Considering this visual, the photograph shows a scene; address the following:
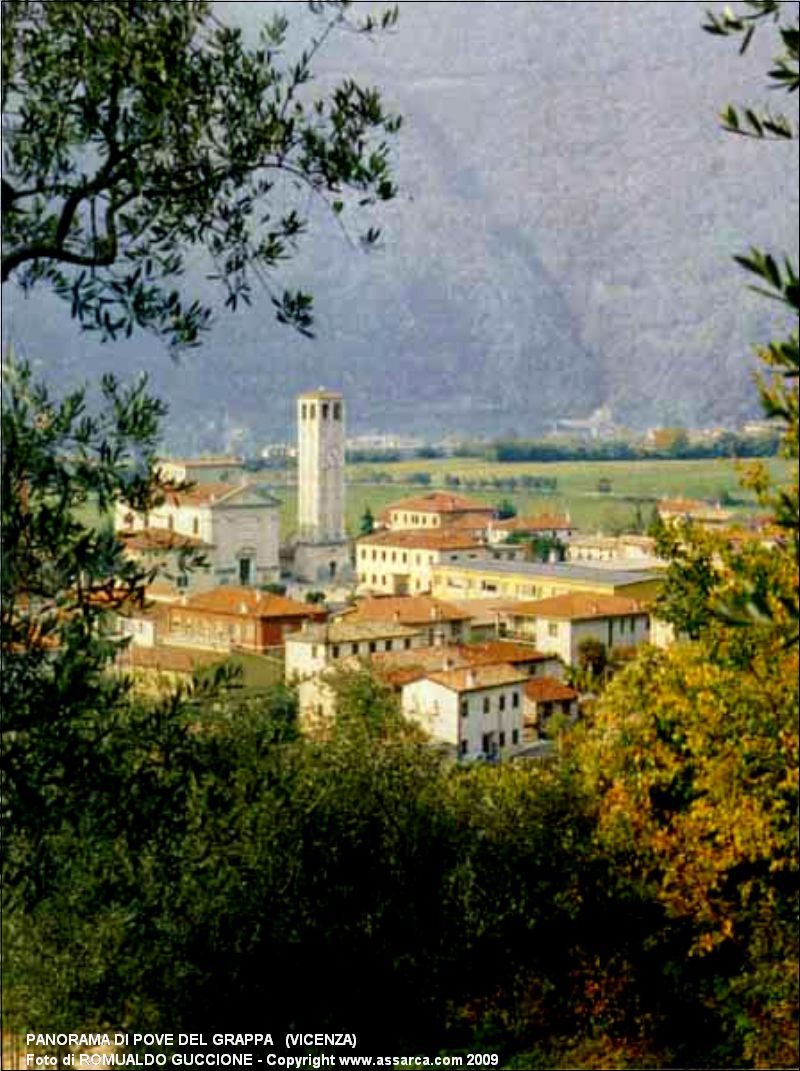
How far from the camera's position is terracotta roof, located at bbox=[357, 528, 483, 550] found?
43250 millimetres

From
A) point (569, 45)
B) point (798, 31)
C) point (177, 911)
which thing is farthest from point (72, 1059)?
point (569, 45)

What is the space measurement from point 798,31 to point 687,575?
189 inches

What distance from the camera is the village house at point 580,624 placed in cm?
2866

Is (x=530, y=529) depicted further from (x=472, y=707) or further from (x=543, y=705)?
(x=472, y=707)

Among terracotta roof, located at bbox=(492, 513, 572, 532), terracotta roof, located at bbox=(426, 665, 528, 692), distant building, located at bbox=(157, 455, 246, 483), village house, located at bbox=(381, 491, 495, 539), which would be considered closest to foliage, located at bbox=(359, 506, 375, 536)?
village house, located at bbox=(381, 491, 495, 539)

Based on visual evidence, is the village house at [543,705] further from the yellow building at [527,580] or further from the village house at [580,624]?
the yellow building at [527,580]

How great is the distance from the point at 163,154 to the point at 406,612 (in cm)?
2719

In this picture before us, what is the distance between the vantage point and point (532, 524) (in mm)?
48812

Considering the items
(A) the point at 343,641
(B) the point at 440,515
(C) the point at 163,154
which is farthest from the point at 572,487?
(C) the point at 163,154

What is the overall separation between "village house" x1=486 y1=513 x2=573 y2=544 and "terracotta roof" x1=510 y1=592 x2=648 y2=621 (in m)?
16.2

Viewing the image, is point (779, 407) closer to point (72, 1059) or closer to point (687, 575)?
point (72, 1059)

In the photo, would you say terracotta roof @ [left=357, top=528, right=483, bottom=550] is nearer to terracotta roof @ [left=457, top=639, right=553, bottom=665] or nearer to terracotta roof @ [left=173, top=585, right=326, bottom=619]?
terracotta roof @ [left=173, top=585, right=326, bottom=619]

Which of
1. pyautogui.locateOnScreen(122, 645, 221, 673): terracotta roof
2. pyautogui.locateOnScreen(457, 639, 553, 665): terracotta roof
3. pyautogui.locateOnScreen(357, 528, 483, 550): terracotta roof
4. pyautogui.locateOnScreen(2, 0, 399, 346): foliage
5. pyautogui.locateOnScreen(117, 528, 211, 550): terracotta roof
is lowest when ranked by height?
pyautogui.locateOnScreen(457, 639, 553, 665): terracotta roof

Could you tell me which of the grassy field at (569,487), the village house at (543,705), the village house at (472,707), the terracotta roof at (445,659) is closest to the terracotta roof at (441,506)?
the grassy field at (569,487)
